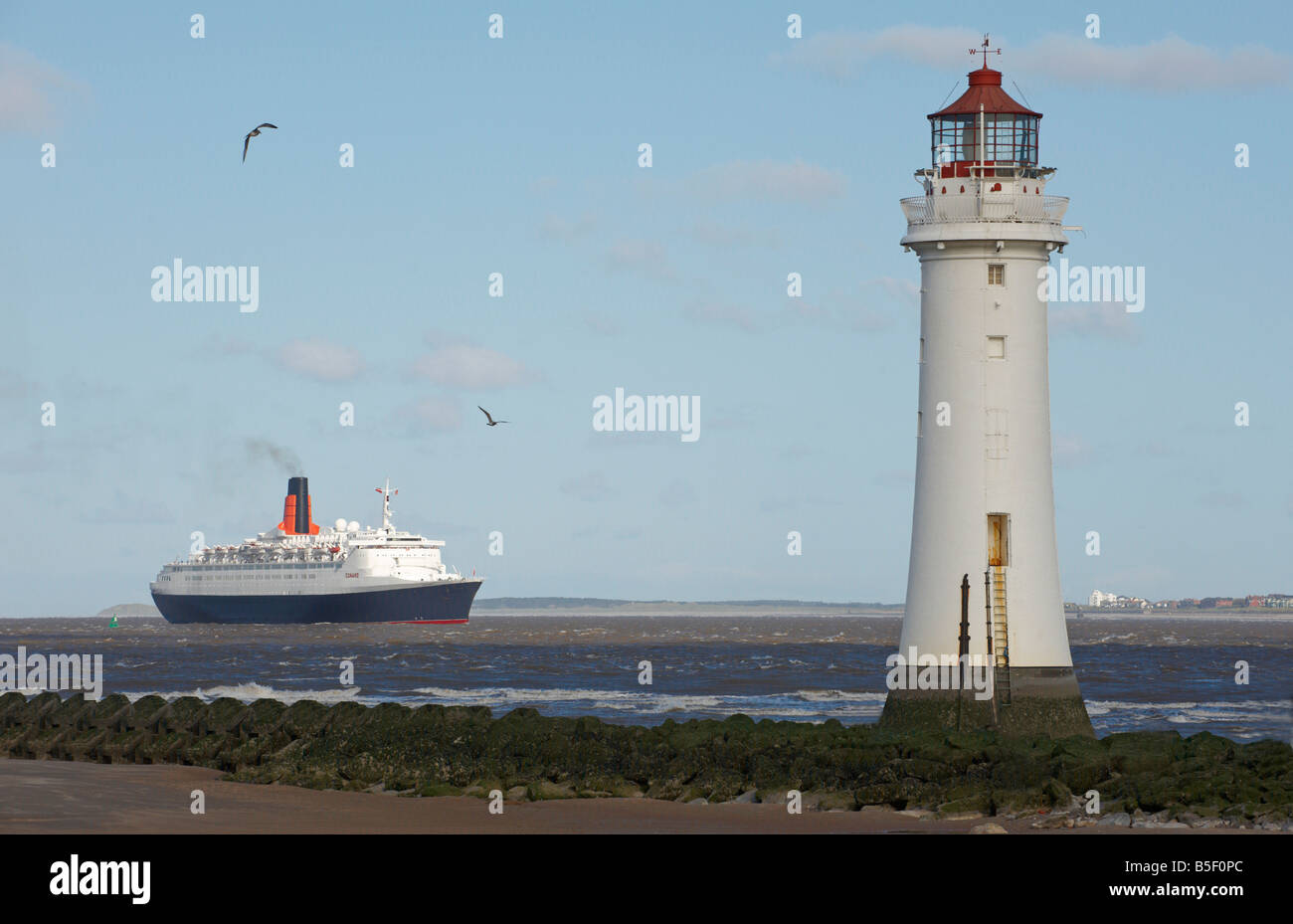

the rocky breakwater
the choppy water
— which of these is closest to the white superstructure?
the choppy water

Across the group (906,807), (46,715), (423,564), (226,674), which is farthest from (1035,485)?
(423,564)

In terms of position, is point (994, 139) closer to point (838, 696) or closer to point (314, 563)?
point (838, 696)

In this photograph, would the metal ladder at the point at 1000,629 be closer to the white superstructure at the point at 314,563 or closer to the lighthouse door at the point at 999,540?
the lighthouse door at the point at 999,540

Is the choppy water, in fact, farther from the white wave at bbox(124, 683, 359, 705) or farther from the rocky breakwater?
the rocky breakwater

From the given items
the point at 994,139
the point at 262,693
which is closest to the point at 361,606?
the point at 262,693

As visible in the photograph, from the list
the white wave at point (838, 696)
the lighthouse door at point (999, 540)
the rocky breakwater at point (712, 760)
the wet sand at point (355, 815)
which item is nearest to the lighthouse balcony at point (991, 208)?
the lighthouse door at point (999, 540)
